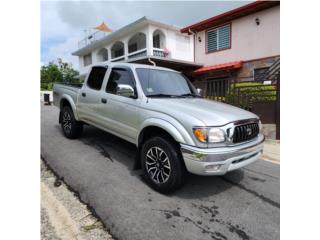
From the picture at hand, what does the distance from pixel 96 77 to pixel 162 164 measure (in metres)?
2.60

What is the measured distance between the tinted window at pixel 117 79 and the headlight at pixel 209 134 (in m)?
1.61

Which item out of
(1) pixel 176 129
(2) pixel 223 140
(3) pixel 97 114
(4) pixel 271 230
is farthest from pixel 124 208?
(3) pixel 97 114

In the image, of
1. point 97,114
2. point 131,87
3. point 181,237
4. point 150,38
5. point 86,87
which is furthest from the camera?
point 150,38

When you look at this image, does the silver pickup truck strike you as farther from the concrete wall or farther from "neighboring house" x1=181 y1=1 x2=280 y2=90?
the concrete wall

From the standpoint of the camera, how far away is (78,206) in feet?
10.1

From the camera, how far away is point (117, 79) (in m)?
4.45

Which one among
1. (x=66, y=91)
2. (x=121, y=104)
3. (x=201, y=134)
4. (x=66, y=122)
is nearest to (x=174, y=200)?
(x=201, y=134)

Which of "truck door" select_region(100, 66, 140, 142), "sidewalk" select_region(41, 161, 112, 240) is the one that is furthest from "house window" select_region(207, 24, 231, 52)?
"sidewalk" select_region(41, 161, 112, 240)

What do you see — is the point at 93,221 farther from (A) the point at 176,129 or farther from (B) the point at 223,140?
(B) the point at 223,140

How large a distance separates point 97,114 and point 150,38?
12324 millimetres

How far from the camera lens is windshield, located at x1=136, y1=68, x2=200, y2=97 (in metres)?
3.99

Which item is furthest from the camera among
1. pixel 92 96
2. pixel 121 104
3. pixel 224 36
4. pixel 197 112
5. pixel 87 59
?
pixel 87 59

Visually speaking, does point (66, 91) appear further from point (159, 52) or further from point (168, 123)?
point (159, 52)

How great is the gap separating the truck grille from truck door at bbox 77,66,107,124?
105 inches
